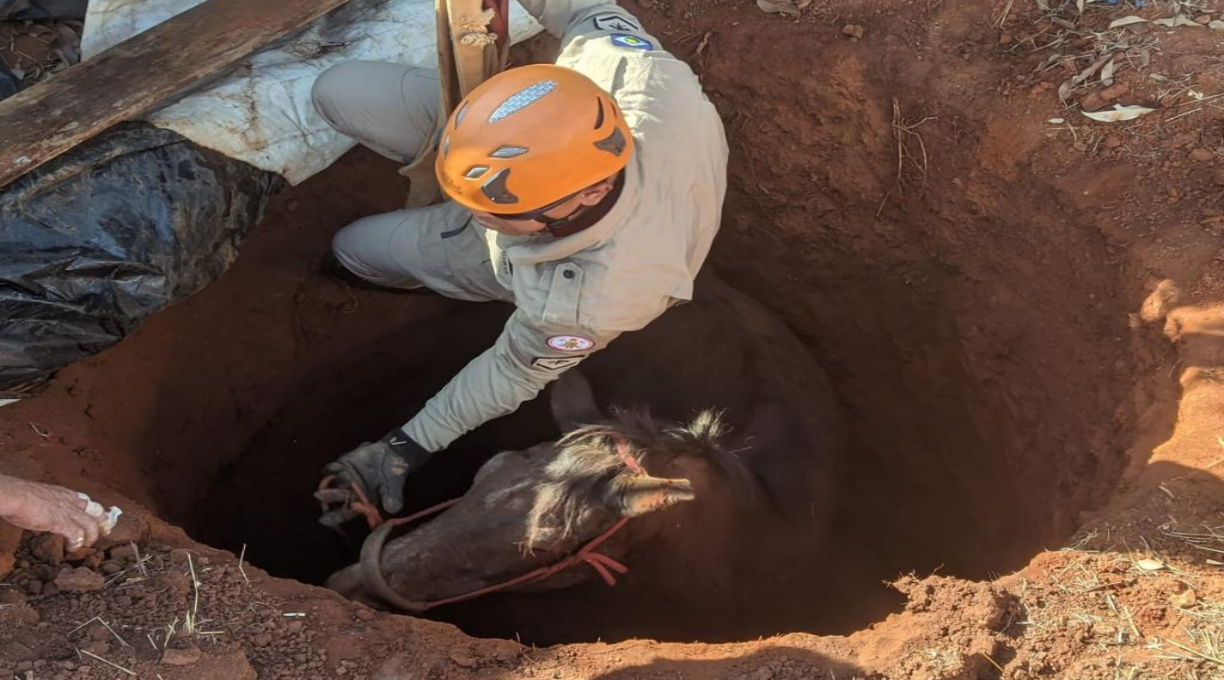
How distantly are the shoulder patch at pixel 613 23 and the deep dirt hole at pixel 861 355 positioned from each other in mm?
1040

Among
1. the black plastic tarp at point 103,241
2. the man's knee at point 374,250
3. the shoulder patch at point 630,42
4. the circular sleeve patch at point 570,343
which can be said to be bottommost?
the man's knee at point 374,250

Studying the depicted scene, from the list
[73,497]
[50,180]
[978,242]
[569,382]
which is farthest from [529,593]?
[978,242]

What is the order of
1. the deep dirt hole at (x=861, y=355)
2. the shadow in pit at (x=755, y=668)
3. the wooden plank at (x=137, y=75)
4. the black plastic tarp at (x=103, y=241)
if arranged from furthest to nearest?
the deep dirt hole at (x=861, y=355)
the wooden plank at (x=137, y=75)
the black plastic tarp at (x=103, y=241)
the shadow in pit at (x=755, y=668)

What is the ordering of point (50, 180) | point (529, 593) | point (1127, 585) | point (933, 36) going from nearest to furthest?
point (1127, 585), point (50, 180), point (529, 593), point (933, 36)

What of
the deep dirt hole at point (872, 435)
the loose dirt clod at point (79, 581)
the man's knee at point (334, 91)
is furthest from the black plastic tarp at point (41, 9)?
the loose dirt clod at point (79, 581)

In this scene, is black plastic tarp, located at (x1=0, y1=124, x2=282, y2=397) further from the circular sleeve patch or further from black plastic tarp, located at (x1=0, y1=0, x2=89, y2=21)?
the circular sleeve patch

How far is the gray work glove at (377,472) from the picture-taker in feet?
11.5

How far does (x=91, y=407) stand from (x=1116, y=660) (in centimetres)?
374

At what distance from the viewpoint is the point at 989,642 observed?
267cm

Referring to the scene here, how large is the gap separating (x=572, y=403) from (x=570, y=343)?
0.64m

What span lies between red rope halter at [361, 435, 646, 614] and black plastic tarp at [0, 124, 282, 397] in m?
1.15

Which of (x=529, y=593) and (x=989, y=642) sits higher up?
(x=989, y=642)

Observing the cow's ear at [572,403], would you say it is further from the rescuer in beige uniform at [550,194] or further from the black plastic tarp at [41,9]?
the black plastic tarp at [41,9]

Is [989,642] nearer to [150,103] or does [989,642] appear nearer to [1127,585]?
[1127,585]
